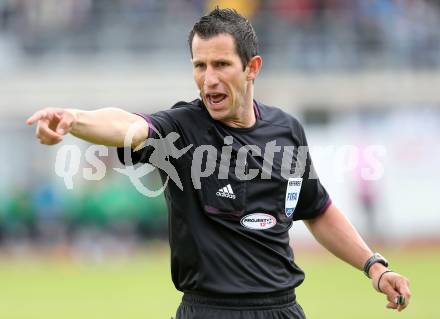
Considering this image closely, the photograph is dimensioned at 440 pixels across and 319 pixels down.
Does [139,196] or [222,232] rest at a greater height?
[139,196]

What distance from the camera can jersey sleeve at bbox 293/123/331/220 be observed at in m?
6.19

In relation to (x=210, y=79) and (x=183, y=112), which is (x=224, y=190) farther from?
(x=210, y=79)

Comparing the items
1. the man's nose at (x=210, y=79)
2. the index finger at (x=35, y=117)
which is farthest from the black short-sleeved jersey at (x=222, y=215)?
the index finger at (x=35, y=117)

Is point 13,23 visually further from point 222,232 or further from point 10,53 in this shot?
point 222,232

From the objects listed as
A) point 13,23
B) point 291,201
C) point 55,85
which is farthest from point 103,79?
point 291,201

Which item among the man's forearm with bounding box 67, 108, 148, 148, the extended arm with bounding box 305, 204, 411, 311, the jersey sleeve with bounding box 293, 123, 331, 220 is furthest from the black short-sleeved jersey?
the extended arm with bounding box 305, 204, 411, 311

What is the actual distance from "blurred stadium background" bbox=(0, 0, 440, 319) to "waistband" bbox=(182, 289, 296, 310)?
13.2 meters

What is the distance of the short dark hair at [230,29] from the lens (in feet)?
18.3

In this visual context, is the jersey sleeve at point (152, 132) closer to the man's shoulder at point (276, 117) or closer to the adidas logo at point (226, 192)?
the adidas logo at point (226, 192)

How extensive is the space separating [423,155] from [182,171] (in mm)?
18249

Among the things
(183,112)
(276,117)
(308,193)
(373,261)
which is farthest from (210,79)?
(373,261)

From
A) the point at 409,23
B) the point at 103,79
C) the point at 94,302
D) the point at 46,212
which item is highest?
the point at 409,23

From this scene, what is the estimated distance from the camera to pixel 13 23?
2716cm

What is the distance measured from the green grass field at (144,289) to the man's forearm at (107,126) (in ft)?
27.3
